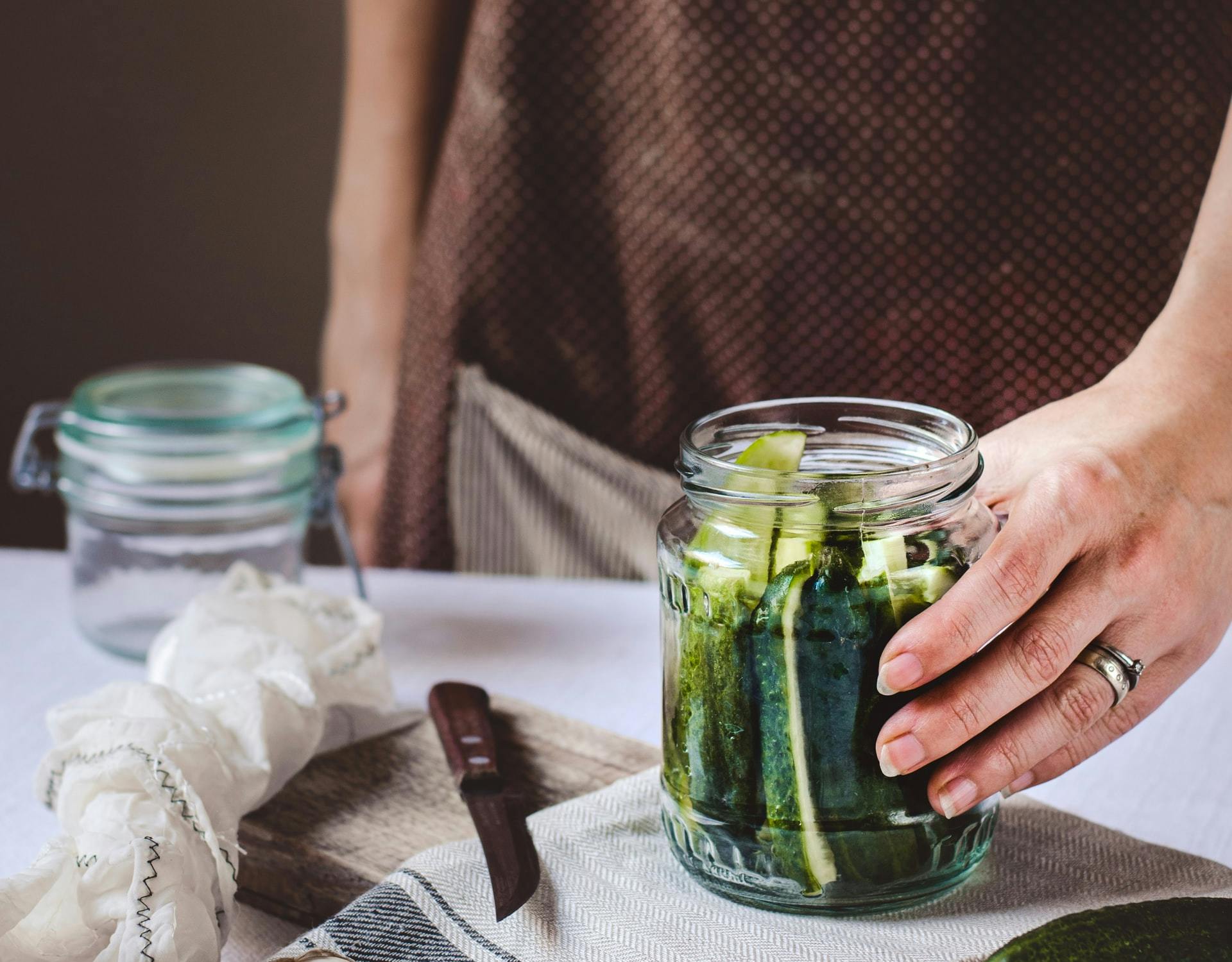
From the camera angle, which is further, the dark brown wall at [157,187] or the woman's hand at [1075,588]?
the dark brown wall at [157,187]

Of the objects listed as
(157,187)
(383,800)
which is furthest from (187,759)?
(157,187)

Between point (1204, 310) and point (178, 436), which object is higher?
point (1204, 310)

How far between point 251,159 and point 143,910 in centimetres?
161

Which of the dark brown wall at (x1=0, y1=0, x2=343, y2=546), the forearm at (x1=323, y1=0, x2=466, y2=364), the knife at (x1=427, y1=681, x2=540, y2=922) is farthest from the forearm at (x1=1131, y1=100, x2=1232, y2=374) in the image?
the dark brown wall at (x1=0, y1=0, x2=343, y2=546)

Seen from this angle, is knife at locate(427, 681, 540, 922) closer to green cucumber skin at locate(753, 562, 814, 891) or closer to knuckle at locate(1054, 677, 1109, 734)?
green cucumber skin at locate(753, 562, 814, 891)

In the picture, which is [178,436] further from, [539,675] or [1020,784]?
[1020,784]

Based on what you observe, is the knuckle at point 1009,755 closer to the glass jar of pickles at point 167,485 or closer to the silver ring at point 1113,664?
→ the silver ring at point 1113,664

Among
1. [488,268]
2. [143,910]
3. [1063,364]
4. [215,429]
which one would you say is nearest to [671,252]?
[488,268]

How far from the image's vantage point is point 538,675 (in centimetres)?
81

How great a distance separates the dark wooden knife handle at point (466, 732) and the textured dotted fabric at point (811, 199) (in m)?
0.48

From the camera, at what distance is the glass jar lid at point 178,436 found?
0.81 metres

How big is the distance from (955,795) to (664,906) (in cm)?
12

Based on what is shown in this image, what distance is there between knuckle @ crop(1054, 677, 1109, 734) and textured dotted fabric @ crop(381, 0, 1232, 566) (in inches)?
22.4

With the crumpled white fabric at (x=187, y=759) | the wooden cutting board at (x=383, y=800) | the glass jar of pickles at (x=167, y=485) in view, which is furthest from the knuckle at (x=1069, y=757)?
the glass jar of pickles at (x=167, y=485)
